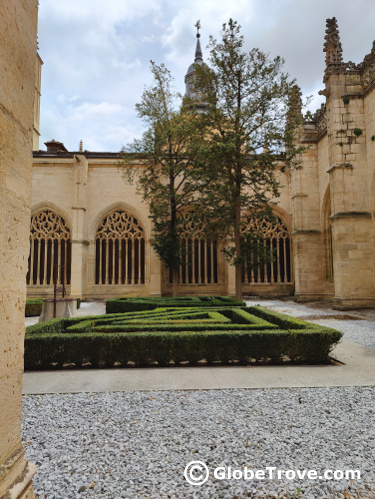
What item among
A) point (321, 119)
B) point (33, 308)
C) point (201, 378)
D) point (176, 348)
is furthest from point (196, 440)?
point (321, 119)

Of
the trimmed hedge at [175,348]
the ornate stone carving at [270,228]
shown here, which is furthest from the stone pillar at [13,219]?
the ornate stone carving at [270,228]

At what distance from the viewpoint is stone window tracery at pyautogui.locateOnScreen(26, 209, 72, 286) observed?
1712cm

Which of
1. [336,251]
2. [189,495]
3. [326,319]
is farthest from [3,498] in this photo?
[336,251]

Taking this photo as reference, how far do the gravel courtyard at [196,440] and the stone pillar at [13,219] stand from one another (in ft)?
1.79

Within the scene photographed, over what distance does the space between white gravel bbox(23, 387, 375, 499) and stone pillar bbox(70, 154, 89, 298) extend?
13.3m

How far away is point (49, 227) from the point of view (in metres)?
17.3

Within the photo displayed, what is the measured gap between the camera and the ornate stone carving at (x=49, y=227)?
17.2 meters

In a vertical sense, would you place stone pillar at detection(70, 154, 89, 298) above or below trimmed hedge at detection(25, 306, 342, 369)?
above

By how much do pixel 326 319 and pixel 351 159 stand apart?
592cm

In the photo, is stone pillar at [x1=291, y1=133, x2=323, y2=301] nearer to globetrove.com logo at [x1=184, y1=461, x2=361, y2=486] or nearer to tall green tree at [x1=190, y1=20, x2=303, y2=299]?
tall green tree at [x1=190, y1=20, x2=303, y2=299]

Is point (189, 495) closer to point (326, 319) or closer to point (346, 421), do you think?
point (346, 421)

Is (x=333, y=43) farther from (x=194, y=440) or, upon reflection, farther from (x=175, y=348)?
(x=194, y=440)

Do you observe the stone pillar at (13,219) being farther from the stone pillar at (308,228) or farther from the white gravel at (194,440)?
the stone pillar at (308,228)

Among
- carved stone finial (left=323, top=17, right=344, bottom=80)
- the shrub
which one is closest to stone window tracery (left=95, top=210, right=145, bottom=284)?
the shrub
